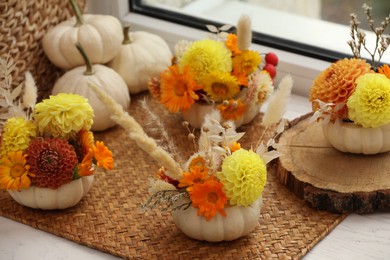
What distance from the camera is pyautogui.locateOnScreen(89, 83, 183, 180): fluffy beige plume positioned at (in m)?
1.28

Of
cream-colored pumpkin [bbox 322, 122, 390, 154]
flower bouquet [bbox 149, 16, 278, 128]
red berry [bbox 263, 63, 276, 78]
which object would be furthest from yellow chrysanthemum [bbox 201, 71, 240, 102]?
cream-colored pumpkin [bbox 322, 122, 390, 154]

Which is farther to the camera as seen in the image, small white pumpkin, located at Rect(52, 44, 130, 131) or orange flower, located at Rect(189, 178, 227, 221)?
small white pumpkin, located at Rect(52, 44, 130, 131)

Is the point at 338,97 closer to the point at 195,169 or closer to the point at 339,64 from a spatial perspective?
the point at 339,64

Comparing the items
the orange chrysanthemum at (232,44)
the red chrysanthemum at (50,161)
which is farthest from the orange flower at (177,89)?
the red chrysanthemum at (50,161)

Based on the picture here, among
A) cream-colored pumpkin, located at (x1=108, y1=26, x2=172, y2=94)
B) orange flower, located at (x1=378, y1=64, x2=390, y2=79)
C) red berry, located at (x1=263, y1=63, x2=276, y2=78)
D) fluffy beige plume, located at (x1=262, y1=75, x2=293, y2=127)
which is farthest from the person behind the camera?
cream-colored pumpkin, located at (x1=108, y1=26, x2=172, y2=94)

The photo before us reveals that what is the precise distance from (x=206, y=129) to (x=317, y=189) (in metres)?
0.25

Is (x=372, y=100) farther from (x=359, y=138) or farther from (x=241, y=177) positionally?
(x=241, y=177)

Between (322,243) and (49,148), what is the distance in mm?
516

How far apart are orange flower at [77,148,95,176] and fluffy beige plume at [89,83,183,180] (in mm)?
172

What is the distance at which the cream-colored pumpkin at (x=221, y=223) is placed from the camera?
4.51 ft

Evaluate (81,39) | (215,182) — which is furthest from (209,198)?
(81,39)

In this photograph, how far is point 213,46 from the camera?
5.42ft

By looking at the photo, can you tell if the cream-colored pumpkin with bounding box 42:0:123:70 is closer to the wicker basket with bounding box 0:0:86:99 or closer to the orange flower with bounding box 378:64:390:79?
the wicker basket with bounding box 0:0:86:99

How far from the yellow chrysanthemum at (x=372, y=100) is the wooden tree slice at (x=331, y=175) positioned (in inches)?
4.1
